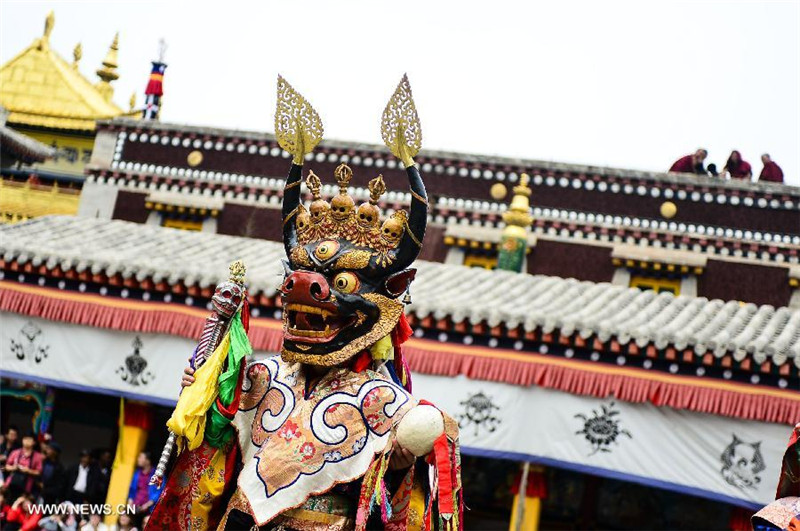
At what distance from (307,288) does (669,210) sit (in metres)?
13.3

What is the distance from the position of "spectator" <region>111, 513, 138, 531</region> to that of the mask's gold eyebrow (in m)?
7.12

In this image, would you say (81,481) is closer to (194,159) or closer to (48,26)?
(194,159)

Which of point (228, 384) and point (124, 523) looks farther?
point (124, 523)

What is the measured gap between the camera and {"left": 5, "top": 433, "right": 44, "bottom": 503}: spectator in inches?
538

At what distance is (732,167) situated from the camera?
19750mm

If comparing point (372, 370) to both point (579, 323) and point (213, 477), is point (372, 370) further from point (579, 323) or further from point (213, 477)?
point (579, 323)

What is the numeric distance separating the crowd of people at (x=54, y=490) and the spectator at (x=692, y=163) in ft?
29.9

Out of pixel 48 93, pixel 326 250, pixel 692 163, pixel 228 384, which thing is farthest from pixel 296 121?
pixel 48 93

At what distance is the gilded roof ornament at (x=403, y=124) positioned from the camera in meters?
6.66

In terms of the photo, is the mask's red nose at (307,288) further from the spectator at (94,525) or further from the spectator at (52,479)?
the spectator at (52,479)

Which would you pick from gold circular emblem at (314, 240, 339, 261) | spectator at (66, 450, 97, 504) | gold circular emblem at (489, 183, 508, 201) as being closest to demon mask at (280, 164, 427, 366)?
gold circular emblem at (314, 240, 339, 261)

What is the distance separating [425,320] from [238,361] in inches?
286

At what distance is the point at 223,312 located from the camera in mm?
6418

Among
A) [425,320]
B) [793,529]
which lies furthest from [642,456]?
[793,529]
